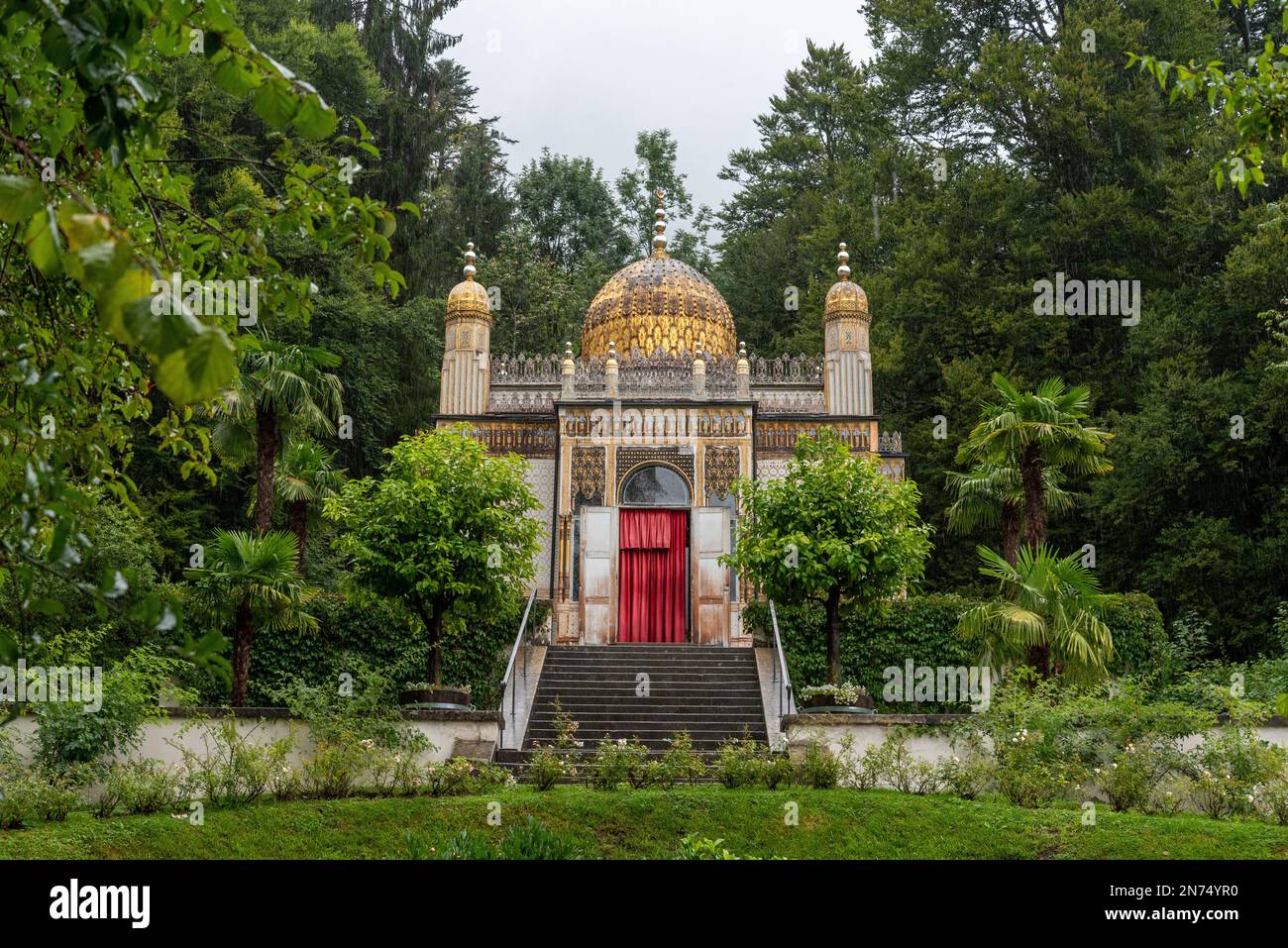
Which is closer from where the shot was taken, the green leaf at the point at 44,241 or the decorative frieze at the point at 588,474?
the green leaf at the point at 44,241

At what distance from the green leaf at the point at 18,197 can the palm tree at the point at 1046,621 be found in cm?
1397

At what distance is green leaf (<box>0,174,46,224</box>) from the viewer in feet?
11.1

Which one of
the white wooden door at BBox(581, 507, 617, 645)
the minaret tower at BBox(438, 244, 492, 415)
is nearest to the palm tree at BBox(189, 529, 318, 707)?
the white wooden door at BBox(581, 507, 617, 645)

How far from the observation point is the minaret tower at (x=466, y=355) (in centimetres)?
2630

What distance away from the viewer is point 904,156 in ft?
120

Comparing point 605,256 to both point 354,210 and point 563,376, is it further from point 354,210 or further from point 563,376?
point 354,210

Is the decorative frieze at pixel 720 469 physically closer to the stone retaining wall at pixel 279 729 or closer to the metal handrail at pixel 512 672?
the metal handrail at pixel 512 672

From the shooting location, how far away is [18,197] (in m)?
3.42

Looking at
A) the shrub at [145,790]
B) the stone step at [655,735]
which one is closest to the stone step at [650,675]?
the stone step at [655,735]

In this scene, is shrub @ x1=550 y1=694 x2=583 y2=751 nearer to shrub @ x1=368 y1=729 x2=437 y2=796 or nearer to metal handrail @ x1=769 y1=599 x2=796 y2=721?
shrub @ x1=368 y1=729 x2=437 y2=796

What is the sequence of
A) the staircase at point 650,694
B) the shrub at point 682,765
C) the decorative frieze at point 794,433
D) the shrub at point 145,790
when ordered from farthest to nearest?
the decorative frieze at point 794,433 → the staircase at point 650,694 → the shrub at point 682,765 → the shrub at point 145,790

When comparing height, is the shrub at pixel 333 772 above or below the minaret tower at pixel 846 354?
below
